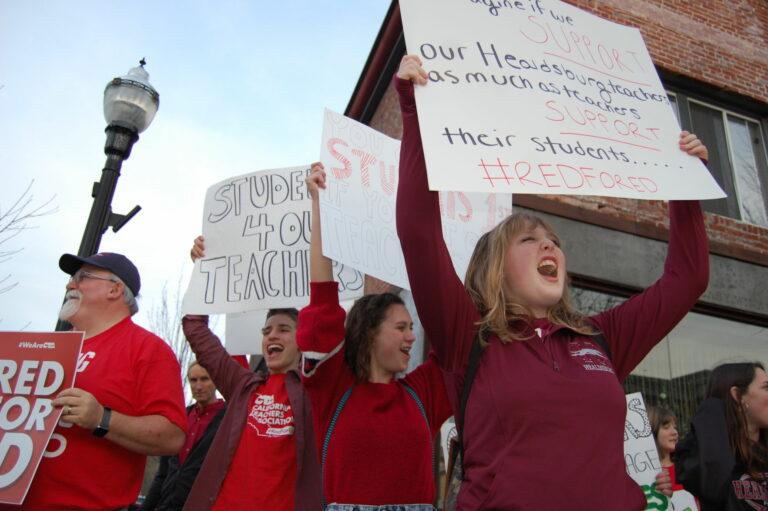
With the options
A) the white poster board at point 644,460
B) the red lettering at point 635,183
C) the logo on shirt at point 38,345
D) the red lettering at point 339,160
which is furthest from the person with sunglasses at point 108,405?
the white poster board at point 644,460

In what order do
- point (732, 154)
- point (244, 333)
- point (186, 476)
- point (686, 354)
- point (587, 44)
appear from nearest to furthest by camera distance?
point (587, 44) → point (186, 476) → point (244, 333) → point (686, 354) → point (732, 154)

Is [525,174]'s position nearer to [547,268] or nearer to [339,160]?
[547,268]

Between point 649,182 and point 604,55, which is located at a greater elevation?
point 604,55

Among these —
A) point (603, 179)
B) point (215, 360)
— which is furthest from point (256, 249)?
point (603, 179)

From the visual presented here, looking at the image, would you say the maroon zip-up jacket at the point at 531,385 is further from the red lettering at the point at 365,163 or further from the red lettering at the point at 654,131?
the red lettering at the point at 365,163

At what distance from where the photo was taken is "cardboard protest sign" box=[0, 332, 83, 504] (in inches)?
85.9

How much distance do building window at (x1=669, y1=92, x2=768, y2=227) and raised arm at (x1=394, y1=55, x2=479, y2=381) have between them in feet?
22.1

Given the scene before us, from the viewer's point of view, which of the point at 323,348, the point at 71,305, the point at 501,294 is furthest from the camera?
the point at 71,305

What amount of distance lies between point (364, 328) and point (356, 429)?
544 millimetres

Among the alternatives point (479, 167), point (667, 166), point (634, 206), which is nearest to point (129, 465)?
point (479, 167)

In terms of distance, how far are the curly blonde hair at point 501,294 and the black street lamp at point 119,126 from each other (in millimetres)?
3059

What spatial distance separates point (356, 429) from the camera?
2.30 meters

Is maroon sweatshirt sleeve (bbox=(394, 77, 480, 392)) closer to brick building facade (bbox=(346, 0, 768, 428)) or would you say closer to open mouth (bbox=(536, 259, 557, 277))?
open mouth (bbox=(536, 259, 557, 277))

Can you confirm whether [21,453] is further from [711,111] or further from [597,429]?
[711,111]
